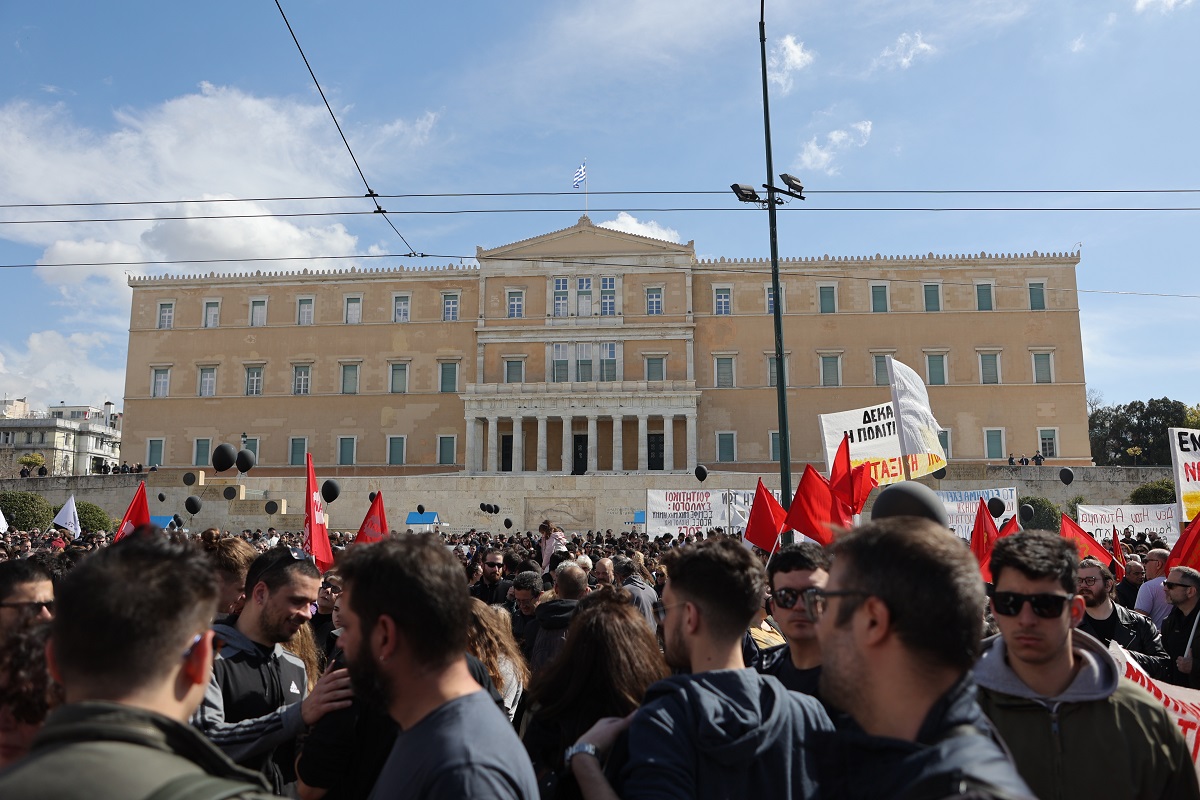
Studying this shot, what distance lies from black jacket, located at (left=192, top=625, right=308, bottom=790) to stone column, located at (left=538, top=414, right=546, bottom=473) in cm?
3697

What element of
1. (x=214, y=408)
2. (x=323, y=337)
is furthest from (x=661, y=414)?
(x=214, y=408)

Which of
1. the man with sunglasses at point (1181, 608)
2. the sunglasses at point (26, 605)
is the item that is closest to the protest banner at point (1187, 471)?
the man with sunglasses at point (1181, 608)

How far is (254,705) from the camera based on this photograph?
130 inches

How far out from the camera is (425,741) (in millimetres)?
1918

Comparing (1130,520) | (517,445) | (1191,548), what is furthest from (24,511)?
(1191,548)

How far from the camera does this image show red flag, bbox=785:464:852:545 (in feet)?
24.1

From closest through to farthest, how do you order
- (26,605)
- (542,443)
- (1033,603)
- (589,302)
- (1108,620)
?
(1033,603) → (26,605) → (1108,620) → (542,443) → (589,302)

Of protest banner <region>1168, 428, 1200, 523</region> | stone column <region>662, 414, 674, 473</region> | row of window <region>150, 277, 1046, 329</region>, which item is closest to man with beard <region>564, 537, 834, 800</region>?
protest banner <region>1168, 428, 1200, 523</region>

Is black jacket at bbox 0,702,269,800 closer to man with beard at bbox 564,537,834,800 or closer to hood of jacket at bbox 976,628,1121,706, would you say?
man with beard at bbox 564,537,834,800

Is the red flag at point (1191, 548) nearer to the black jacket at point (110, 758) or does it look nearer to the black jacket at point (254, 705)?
the black jacket at point (254, 705)

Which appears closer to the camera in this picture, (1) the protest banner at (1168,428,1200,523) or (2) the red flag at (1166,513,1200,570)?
(2) the red flag at (1166,513,1200,570)

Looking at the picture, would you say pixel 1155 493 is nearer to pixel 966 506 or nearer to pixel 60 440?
pixel 966 506

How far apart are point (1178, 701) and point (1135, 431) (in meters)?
57.5

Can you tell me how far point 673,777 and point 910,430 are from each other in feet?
25.2
